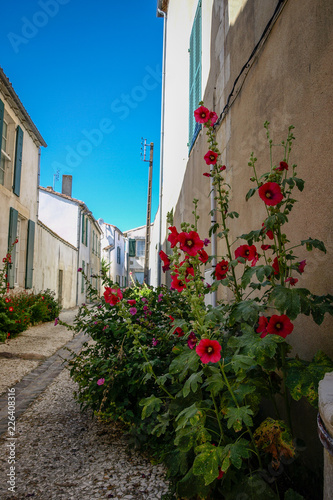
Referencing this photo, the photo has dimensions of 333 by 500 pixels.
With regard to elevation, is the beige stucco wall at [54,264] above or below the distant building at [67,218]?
below

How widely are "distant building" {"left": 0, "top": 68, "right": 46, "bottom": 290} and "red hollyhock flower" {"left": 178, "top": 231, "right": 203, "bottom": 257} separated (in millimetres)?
6469

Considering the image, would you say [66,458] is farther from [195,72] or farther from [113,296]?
[195,72]

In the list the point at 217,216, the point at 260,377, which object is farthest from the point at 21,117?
the point at 260,377

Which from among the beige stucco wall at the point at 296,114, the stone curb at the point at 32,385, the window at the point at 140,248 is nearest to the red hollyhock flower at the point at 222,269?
the beige stucco wall at the point at 296,114

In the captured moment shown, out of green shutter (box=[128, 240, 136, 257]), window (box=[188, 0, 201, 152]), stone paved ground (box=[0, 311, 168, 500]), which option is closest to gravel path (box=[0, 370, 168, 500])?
stone paved ground (box=[0, 311, 168, 500])

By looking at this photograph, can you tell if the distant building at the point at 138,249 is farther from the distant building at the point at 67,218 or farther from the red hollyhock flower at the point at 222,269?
the red hollyhock flower at the point at 222,269

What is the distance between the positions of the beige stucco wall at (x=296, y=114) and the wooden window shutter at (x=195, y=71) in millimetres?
2225

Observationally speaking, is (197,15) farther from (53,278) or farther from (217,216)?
(53,278)

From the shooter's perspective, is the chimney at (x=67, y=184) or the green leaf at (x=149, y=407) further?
the chimney at (x=67, y=184)

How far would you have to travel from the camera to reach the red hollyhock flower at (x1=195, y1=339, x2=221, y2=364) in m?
1.35

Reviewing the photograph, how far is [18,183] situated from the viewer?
8547 millimetres

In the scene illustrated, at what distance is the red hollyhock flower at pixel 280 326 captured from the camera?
1.48 metres

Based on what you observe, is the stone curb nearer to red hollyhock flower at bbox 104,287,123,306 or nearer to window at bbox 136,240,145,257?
red hollyhock flower at bbox 104,287,123,306

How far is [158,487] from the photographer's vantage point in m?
1.81
